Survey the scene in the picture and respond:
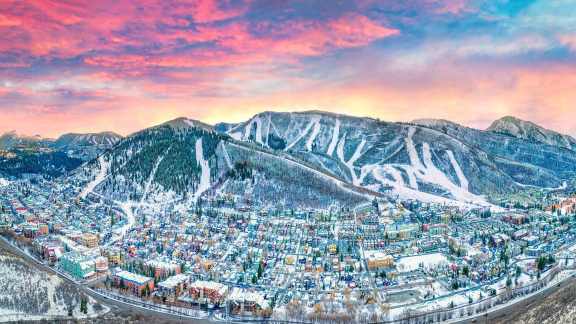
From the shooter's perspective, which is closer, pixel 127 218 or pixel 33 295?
pixel 33 295

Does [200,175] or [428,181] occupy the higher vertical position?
[200,175]

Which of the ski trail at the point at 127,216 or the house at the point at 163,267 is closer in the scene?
the house at the point at 163,267

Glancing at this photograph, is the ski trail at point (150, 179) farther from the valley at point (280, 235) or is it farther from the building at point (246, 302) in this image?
the building at point (246, 302)

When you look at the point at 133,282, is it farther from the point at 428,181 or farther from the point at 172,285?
the point at 428,181

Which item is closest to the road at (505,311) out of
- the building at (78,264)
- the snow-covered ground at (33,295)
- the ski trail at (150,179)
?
the snow-covered ground at (33,295)

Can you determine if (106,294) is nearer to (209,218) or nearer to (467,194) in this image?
(209,218)

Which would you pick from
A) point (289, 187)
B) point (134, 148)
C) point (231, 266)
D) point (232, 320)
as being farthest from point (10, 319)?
point (134, 148)

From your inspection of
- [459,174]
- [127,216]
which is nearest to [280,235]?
[127,216]

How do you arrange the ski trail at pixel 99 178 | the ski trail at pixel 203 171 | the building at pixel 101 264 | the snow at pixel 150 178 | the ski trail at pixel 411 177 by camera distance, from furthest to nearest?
the ski trail at pixel 411 177 → the ski trail at pixel 99 178 → the ski trail at pixel 203 171 → the snow at pixel 150 178 → the building at pixel 101 264
